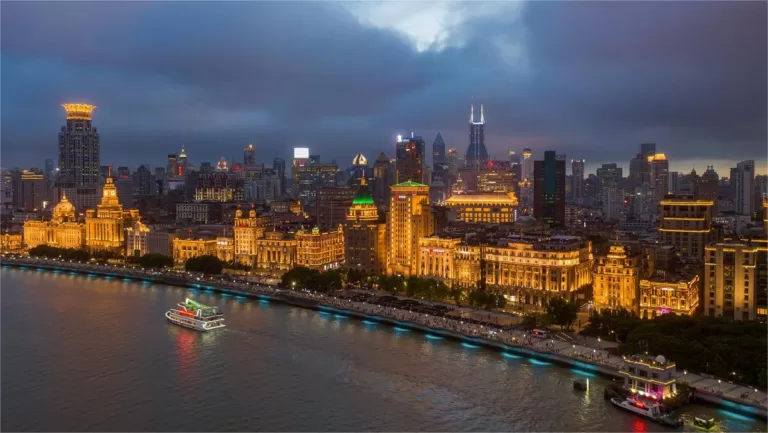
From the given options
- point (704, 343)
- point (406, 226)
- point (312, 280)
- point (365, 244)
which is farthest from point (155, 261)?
point (704, 343)

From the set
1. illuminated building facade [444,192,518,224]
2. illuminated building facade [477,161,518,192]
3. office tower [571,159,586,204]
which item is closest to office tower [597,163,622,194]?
office tower [571,159,586,204]

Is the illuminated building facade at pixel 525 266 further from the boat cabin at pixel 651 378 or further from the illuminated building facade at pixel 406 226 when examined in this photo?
the boat cabin at pixel 651 378

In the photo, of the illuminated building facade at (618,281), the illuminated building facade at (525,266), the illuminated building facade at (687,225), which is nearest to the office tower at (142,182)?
the illuminated building facade at (525,266)

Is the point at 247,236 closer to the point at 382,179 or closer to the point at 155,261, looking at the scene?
the point at 155,261

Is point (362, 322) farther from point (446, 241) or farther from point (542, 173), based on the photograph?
point (542, 173)

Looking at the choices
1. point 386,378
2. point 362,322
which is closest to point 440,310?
point 362,322

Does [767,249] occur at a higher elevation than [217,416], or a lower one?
higher
